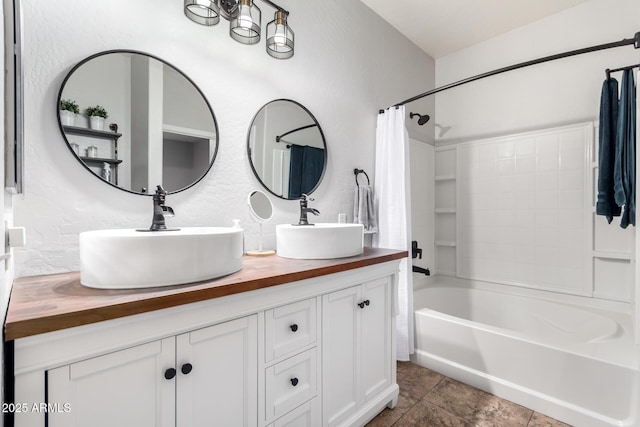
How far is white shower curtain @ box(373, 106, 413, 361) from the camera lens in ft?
7.36

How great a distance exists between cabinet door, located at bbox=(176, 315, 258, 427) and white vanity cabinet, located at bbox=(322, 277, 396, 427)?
37 centimetres

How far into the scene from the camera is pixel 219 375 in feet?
3.32

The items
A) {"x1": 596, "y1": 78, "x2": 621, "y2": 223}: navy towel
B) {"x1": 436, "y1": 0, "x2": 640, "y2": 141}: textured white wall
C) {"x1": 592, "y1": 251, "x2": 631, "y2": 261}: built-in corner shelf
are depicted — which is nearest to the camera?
{"x1": 596, "y1": 78, "x2": 621, "y2": 223}: navy towel

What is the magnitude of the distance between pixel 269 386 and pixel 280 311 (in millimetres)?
273

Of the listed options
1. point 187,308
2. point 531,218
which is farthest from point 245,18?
point 531,218

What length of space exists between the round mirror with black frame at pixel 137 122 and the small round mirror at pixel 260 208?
0.29 metres

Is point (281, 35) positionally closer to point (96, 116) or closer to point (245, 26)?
point (245, 26)

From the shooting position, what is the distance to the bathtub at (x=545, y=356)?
1541 mm

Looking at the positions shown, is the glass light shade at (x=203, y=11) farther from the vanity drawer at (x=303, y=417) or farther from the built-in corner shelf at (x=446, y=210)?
the built-in corner shelf at (x=446, y=210)

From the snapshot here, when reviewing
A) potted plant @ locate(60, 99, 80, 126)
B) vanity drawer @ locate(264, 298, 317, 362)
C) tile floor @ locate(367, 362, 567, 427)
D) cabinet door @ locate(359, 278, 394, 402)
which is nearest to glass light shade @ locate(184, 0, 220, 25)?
potted plant @ locate(60, 99, 80, 126)

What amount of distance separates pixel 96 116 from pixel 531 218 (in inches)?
121

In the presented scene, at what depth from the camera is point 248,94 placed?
1.69 metres

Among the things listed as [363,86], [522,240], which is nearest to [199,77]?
[363,86]

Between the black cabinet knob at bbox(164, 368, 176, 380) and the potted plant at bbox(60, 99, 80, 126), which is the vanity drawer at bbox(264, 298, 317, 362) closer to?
the black cabinet knob at bbox(164, 368, 176, 380)
